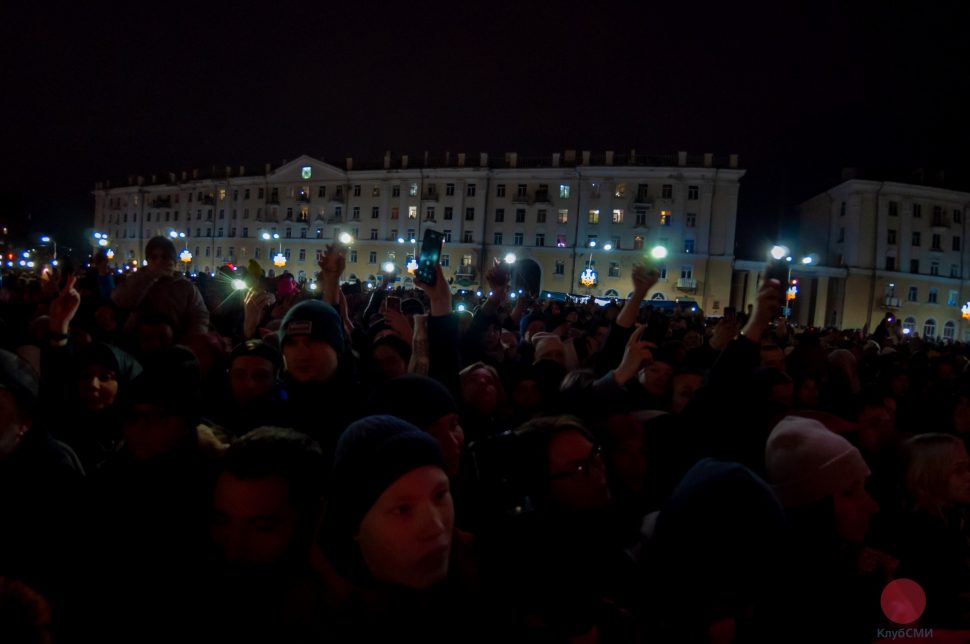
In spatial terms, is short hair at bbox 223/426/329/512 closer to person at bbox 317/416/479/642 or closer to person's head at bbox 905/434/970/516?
person at bbox 317/416/479/642

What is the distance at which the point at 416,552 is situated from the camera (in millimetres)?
1812

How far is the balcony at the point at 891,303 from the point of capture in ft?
165

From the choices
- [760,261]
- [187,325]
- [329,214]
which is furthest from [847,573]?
[329,214]

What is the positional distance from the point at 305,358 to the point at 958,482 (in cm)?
375

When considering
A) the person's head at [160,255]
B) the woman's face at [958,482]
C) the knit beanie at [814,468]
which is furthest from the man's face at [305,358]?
the woman's face at [958,482]

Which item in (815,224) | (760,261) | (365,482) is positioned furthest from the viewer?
(815,224)

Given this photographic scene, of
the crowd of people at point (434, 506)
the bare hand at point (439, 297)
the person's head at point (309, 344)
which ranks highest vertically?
the bare hand at point (439, 297)

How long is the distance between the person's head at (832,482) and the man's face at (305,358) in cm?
241

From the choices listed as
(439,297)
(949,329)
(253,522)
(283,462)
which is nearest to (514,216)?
(949,329)

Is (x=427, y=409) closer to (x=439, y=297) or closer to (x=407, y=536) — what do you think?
(x=407, y=536)

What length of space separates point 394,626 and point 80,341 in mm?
4043

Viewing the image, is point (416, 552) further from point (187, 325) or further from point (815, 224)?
point (815, 224)

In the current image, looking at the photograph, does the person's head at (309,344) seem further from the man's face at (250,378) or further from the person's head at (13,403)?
the person's head at (13,403)

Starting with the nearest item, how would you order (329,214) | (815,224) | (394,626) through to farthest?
(394,626), (815,224), (329,214)
